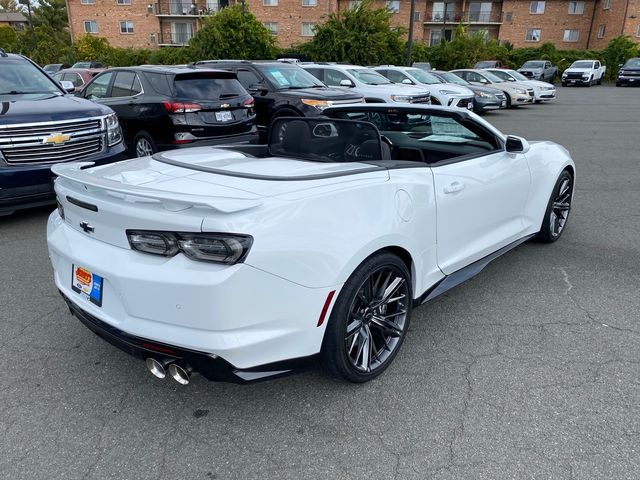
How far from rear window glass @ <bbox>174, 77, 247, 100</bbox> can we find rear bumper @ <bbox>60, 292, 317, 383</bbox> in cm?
564

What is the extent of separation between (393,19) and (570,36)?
62.9ft

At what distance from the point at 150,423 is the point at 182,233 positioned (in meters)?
1.05

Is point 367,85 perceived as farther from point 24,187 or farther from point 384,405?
point 384,405

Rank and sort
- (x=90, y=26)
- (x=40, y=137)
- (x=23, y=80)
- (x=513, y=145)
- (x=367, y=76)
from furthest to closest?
(x=90, y=26) < (x=367, y=76) < (x=23, y=80) < (x=40, y=137) < (x=513, y=145)

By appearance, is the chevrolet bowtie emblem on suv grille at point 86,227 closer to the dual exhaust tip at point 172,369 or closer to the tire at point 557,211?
the dual exhaust tip at point 172,369

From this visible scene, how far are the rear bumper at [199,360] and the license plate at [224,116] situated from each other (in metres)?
5.49

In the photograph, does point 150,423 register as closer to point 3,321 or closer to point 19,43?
point 3,321

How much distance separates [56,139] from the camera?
5.45 metres

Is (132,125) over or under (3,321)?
over

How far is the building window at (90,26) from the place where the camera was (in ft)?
165

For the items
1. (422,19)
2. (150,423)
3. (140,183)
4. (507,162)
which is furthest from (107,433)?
(422,19)

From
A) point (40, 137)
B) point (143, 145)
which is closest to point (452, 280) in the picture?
point (40, 137)

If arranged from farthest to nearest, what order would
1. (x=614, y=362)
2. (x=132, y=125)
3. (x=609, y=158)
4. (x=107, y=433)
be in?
1. (x=609, y=158)
2. (x=132, y=125)
3. (x=614, y=362)
4. (x=107, y=433)

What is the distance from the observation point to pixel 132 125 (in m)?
7.67
